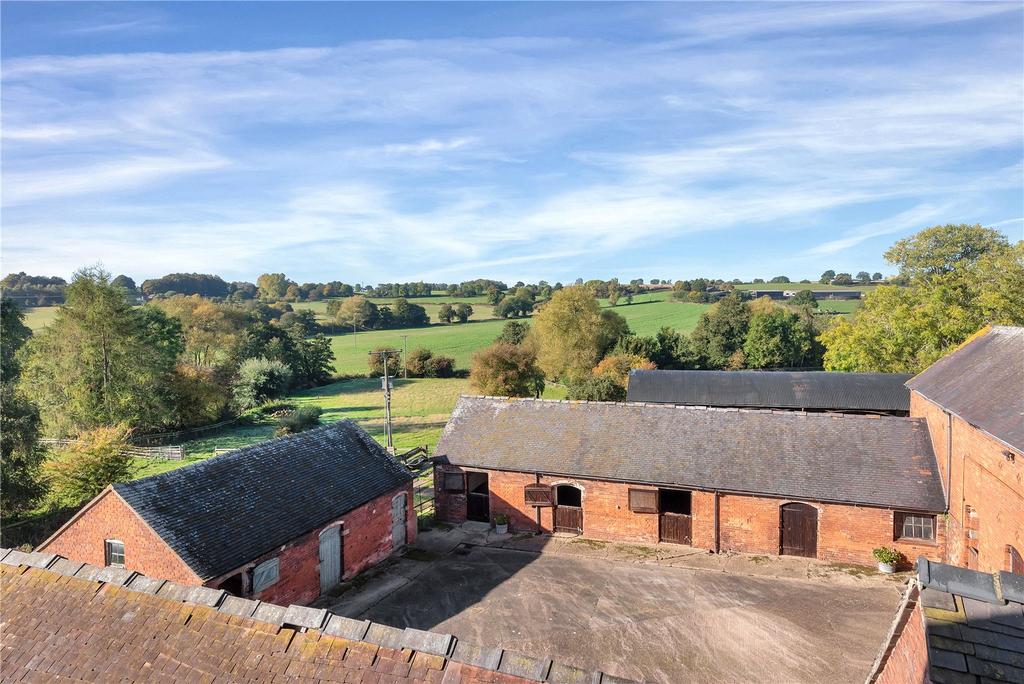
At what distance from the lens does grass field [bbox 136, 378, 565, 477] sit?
37.9 metres

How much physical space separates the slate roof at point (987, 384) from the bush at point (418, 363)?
5314cm

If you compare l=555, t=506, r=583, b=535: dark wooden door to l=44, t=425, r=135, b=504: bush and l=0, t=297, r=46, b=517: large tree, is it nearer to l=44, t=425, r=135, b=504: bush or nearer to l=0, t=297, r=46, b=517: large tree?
l=44, t=425, r=135, b=504: bush

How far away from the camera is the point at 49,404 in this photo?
3516 cm

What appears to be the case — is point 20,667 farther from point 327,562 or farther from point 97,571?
point 327,562

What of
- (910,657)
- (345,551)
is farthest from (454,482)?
(910,657)

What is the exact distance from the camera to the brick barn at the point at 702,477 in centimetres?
1684

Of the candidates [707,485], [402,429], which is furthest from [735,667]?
[402,429]

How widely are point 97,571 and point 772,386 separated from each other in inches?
1250

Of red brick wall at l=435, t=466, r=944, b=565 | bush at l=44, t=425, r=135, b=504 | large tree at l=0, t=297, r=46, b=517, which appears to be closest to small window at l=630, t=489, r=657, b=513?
red brick wall at l=435, t=466, r=944, b=565

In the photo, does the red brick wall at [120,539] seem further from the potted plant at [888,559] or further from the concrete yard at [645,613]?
the potted plant at [888,559]

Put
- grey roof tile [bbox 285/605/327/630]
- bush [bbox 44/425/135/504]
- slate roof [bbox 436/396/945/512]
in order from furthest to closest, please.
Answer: bush [bbox 44/425/135/504] → slate roof [bbox 436/396/945/512] → grey roof tile [bbox 285/605/327/630]

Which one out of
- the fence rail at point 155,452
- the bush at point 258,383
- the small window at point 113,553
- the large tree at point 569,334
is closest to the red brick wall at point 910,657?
the small window at point 113,553

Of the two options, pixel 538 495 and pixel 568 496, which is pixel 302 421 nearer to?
pixel 568 496

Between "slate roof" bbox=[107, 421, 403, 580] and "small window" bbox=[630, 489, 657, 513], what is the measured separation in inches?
305
